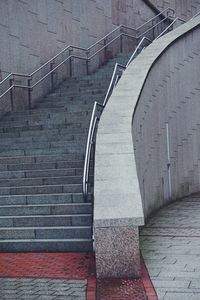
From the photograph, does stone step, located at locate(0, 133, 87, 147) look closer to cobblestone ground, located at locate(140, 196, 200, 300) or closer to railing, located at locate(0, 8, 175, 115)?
railing, located at locate(0, 8, 175, 115)

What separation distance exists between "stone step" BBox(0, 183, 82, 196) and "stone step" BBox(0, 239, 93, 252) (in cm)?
128

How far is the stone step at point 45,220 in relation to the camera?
6977mm

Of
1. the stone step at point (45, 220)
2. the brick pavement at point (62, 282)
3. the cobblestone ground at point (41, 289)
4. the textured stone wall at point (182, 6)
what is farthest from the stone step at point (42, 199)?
the textured stone wall at point (182, 6)

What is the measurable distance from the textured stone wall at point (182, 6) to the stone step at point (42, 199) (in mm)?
14978

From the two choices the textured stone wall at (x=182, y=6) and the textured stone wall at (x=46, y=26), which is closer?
the textured stone wall at (x=46, y=26)

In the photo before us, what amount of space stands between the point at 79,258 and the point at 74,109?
6.05 meters

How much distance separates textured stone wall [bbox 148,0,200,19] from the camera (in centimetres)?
2132

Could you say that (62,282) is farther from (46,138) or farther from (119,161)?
(46,138)

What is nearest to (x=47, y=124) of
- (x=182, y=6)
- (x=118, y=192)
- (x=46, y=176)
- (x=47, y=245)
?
(x=46, y=176)

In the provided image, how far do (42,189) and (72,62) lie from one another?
8248 millimetres

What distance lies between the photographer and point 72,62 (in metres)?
15.4

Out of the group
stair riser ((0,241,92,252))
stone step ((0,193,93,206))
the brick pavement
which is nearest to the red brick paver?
the brick pavement

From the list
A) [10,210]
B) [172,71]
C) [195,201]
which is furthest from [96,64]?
[10,210]

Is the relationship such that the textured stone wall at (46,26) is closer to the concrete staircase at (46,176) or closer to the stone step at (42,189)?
the concrete staircase at (46,176)
